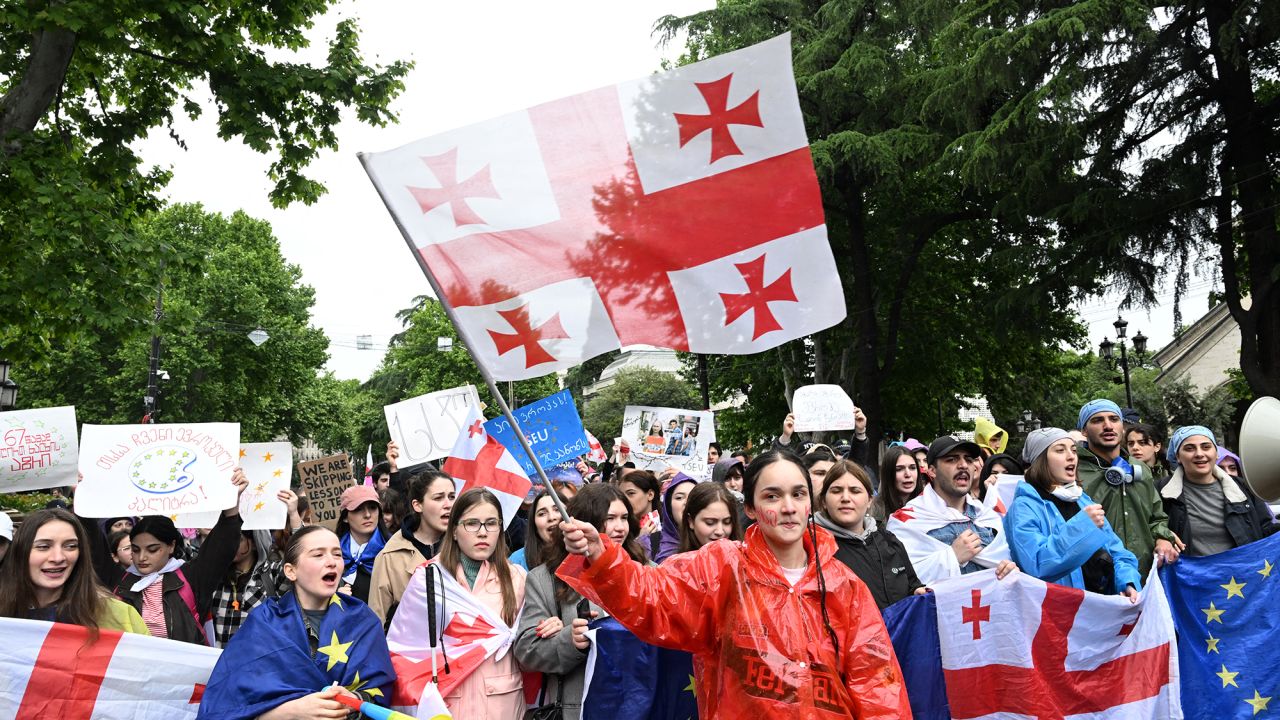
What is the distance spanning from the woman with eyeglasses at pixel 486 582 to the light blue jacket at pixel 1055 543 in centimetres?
244

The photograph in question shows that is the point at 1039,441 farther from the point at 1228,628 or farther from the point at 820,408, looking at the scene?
the point at 820,408

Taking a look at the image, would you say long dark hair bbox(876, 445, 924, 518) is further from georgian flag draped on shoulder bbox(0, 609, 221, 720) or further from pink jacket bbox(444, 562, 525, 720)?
georgian flag draped on shoulder bbox(0, 609, 221, 720)

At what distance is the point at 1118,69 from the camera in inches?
623

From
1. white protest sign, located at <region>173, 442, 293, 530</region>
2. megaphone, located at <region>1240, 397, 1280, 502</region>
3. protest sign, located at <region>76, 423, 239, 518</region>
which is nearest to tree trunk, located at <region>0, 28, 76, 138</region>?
protest sign, located at <region>76, 423, 239, 518</region>

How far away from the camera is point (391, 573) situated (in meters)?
5.26

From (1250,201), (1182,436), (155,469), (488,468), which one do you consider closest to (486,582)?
(488,468)

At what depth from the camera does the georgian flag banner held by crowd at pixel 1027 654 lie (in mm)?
4828

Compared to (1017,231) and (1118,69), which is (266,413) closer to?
(1017,231)

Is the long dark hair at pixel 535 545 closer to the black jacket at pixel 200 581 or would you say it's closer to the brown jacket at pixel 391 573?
the brown jacket at pixel 391 573

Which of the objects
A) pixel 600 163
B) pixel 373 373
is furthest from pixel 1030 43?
pixel 373 373

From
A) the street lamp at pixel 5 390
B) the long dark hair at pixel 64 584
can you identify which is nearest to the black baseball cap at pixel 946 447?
the long dark hair at pixel 64 584

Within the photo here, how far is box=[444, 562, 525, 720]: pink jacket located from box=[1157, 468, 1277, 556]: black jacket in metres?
3.89

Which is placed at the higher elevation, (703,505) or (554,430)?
(554,430)

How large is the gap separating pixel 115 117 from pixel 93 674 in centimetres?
975
